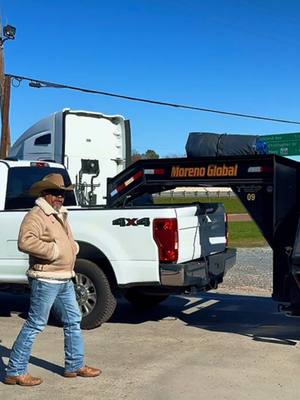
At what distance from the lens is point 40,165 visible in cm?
940

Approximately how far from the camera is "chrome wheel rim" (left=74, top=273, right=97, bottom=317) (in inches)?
309

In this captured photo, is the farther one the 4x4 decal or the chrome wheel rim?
the chrome wheel rim

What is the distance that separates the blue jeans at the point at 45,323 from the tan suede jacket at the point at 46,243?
117 millimetres

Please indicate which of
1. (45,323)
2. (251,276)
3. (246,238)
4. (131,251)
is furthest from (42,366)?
(246,238)

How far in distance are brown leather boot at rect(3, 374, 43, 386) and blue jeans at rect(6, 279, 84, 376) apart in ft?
0.12

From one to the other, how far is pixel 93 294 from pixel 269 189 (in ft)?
8.26

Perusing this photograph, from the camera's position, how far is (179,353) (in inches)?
265

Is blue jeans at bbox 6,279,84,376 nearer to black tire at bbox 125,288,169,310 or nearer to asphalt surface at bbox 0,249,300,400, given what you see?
asphalt surface at bbox 0,249,300,400

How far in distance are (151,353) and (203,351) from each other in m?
0.56

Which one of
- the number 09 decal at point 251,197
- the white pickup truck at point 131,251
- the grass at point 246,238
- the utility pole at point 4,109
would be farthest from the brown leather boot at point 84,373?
the utility pole at point 4,109

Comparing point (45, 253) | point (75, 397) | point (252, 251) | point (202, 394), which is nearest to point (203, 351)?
point (202, 394)

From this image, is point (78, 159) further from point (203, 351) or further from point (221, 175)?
point (203, 351)

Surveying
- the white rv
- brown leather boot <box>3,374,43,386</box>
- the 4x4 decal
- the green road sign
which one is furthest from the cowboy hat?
the green road sign

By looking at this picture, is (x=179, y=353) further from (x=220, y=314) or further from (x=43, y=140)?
(x=43, y=140)
